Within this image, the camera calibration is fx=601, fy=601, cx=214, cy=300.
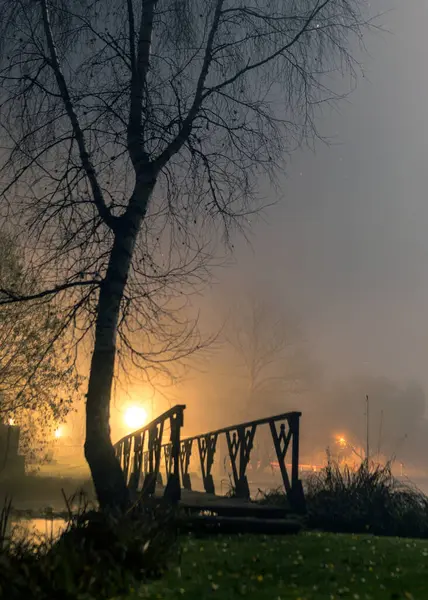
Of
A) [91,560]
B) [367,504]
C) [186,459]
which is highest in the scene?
[186,459]

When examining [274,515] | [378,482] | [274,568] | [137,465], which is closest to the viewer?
[274,568]

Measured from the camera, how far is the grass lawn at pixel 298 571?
511 centimetres

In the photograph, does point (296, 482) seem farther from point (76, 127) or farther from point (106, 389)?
point (76, 127)

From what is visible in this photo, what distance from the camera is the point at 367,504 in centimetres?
1052

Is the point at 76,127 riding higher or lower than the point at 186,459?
higher

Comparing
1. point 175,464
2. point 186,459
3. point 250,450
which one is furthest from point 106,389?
point 186,459

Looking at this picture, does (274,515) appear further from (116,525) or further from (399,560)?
(116,525)

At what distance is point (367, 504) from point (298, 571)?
5.07 meters

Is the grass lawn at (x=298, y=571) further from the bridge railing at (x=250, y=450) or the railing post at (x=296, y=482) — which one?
the bridge railing at (x=250, y=450)

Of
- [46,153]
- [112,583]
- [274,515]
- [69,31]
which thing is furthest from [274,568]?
[69,31]

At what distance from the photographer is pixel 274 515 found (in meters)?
9.15

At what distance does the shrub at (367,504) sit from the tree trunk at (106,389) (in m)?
3.73

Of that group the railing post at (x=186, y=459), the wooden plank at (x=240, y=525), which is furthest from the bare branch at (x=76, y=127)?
the railing post at (x=186, y=459)

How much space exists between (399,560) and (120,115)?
7.75 meters
